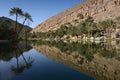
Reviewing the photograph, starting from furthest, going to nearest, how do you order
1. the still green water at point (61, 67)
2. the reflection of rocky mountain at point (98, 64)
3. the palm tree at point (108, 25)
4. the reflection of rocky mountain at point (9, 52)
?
1. the palm tree at point (108, 25)
2. the reflection of rocky mountain at point (9, 52)
3. the reflection of rocky mountain at point (98, 64)
4. the still green water at point (61, 67)

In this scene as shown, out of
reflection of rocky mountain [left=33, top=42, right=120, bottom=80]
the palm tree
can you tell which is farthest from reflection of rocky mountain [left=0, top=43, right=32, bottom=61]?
the palm tree

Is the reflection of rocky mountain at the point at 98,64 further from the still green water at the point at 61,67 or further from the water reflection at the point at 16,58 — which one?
the water reflection at the point at 16,58

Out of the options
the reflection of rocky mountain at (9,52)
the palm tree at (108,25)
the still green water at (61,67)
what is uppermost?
the palm tree at (108,25)

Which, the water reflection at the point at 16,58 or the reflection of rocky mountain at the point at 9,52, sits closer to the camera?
the water reflection at the point at 16,58

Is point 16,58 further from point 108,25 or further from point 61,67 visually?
point 108,25

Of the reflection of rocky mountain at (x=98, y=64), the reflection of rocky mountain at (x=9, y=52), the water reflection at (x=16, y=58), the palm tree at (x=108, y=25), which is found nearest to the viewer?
the reflection of rocky mountain at (x=98, y=64)

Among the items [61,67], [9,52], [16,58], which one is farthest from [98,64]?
[9,52]

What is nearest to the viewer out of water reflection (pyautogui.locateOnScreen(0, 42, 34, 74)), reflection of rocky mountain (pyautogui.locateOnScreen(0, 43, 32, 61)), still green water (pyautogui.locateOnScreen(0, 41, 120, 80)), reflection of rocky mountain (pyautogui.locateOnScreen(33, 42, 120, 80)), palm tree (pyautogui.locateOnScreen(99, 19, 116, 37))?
still green water (pyautogui.locateOnScreen(0, 41, 120, 80))

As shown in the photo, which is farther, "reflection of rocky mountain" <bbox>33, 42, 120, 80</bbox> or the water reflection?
the water reflection

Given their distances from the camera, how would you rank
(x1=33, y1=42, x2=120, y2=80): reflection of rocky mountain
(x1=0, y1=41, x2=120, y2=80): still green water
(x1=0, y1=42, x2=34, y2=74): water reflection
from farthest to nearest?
1. (x1=0, y1=42, x2=34, y2=74): water reflection
2. (x1=33, y1=42, x2=120, y2=80): reflection of rocky mountain
3. (x1=0, y1=41, x2=120, y2=80): still green water

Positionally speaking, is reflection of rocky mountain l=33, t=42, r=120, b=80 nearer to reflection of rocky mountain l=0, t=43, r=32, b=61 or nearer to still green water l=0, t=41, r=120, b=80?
still green water l=0, t=41, r=120, b=80

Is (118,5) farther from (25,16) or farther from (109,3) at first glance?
(25,16)

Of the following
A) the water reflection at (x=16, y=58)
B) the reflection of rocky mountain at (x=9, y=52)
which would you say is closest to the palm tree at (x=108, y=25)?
the reflection of rocky mountain at (x=9, y=52)

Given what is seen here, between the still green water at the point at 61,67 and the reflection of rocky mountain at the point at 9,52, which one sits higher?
the reflection of rocky mountain at the point at 9,52
